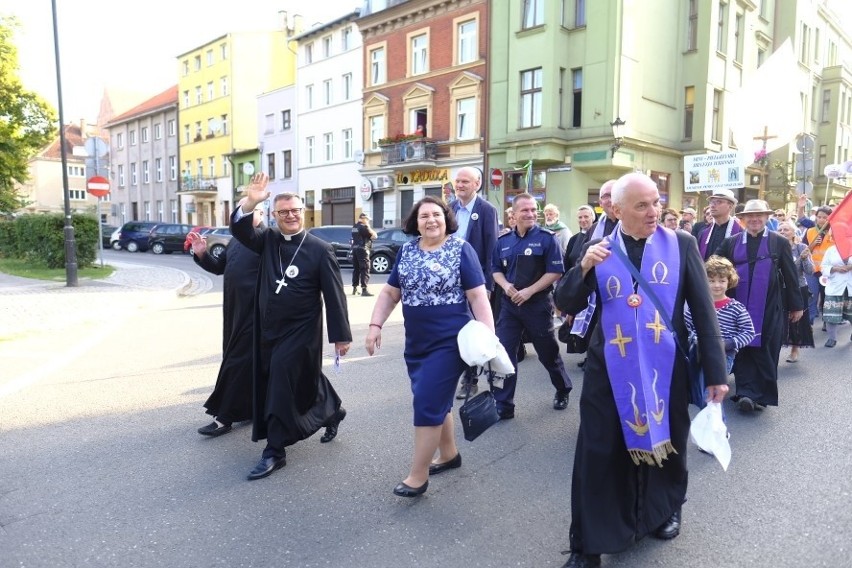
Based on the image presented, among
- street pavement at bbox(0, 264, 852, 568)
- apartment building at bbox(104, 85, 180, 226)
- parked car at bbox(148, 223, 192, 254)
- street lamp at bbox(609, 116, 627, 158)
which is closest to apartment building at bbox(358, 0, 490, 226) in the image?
street lamp at bbox(609, 116, 627, 158)

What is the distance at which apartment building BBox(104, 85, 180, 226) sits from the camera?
172 ft

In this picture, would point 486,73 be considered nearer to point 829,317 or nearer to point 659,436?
point 829,317

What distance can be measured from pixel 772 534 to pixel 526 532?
50.5 inches

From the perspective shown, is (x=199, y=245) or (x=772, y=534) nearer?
(x=772, y=534)

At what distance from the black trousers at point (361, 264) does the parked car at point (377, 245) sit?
17.7 feet

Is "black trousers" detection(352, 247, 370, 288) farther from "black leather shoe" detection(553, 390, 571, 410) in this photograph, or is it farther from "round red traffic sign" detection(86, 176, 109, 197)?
"black leather shoe" detection(553, 390, 571, 410)

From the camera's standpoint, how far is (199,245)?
16.2 feet

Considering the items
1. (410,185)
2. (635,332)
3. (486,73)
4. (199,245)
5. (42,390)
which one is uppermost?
(486,73)

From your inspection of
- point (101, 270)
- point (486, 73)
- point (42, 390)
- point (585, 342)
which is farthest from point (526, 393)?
point (486, 73)

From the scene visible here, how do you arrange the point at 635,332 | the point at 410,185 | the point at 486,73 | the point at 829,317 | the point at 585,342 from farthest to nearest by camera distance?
the point at 410,185 < the point at 486,73 < the point at 829,317 < the point at 585,342 < the point at 635,332

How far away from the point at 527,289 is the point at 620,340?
2.37 metres

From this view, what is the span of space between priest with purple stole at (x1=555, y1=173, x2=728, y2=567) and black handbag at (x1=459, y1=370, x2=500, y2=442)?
2.44 feet

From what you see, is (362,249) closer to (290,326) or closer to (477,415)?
(290,326)

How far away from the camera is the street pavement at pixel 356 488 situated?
3.23 m
